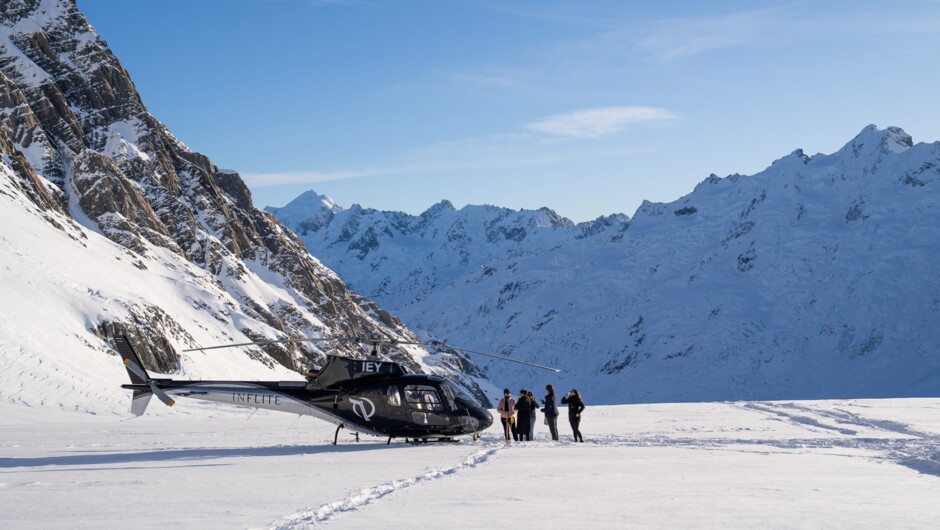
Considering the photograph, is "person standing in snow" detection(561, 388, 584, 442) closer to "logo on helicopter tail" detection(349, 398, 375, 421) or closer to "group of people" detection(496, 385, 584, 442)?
"group of people" detection(496, 385, 584, 442)

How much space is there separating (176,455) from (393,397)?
18.9ft

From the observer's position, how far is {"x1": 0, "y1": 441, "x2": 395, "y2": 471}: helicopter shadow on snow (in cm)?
1873

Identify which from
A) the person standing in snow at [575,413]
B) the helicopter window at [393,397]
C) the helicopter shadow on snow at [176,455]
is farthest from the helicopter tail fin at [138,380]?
the person standing in snow at [575,413]

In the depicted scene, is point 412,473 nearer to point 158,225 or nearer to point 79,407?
point 79,407

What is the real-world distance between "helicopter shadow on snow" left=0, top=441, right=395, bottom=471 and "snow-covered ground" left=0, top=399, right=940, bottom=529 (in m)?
0.05

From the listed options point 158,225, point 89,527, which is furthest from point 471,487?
point 158,225

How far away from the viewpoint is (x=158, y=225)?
10619cm

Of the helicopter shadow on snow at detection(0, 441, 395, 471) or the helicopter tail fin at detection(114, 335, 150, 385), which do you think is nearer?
the helicopter shadow on snow at detection(0, 441, 395, 471)

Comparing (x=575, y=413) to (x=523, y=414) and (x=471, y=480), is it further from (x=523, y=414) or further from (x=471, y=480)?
(x=471, y=480)

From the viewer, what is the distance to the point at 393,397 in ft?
78.3

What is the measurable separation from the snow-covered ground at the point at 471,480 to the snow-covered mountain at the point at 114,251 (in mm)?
23155

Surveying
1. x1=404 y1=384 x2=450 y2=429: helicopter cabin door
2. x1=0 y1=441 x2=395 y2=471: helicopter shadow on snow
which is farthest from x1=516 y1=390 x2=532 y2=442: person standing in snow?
x1=0 y1=441 x2=395 y2=471: helicopter shadow on snow

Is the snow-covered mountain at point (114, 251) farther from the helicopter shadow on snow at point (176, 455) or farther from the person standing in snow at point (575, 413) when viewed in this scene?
the person standing in snow at point (575, 413)

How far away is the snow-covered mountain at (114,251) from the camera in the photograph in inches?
2105
